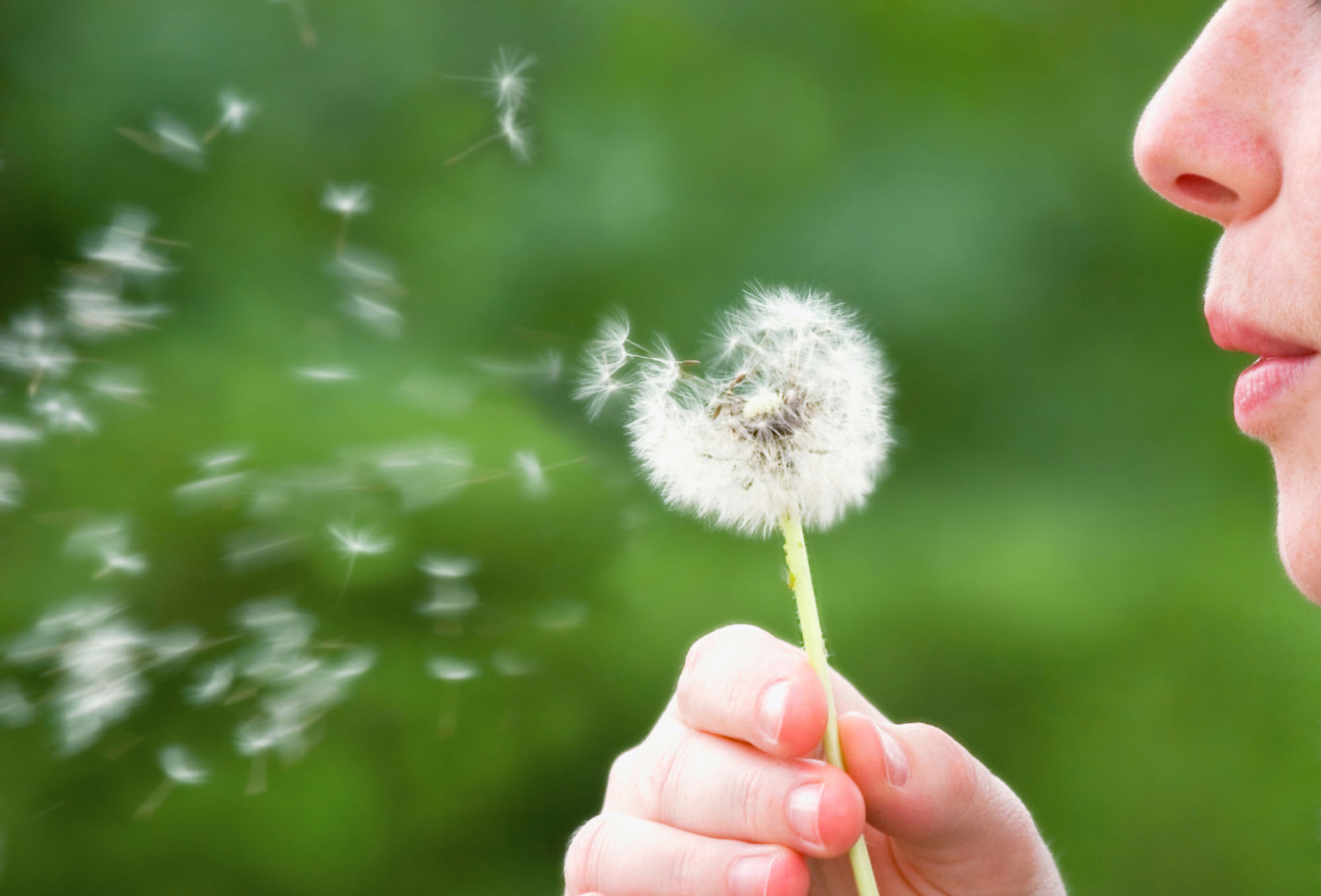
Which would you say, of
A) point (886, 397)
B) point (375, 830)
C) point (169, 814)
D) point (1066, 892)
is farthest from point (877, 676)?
point (886, 397)

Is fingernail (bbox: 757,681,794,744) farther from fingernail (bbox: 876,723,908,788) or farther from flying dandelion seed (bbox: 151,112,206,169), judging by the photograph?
flying dandelion seed (bbox: 151,112,206,169)

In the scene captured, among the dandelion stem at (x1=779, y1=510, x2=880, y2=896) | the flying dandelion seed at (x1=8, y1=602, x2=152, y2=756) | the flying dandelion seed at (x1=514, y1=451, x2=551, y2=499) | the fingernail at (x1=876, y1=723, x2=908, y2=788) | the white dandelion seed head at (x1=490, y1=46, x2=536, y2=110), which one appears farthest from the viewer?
the white dandelion seed head at (x1=490, y1=46, x2=536, y2=110)

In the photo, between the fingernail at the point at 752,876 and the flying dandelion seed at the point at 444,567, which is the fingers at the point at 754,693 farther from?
the flying dandelion seed at the point at 444,567

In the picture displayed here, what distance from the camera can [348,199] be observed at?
158cm

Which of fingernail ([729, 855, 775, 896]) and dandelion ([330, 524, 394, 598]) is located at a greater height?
dandelion ([330, 524, 394, 598])

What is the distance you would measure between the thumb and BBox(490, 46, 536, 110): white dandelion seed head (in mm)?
1164

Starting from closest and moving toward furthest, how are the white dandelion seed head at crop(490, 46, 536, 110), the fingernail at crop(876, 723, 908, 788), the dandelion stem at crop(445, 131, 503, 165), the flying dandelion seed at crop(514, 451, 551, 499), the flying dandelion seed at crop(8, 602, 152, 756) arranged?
the fingernail at crop(876, 723, 908, 788) < the flying dandelion seed at crop(8, 602, 152, 756) < the flying dandelion seed at crop(514, 451, 551, 499) < the white dandelion seed head at crop(490, 46, 536, 110) < the dandelion stem at crop(445, 131, 503, 165)

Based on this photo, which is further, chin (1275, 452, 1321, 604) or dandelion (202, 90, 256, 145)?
dandelion (202, 90, 256, 145)

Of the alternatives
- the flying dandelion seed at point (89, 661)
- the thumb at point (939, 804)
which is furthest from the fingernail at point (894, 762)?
the flying dandelion seed at point (89, 661)

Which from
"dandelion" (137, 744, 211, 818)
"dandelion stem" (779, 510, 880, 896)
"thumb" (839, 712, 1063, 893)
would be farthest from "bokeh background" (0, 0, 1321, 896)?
"dandelion stem" (779, 510, 880, 896)

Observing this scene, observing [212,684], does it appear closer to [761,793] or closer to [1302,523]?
[761,793]

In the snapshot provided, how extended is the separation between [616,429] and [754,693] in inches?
30.4

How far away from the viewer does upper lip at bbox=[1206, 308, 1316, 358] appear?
0.51 meters

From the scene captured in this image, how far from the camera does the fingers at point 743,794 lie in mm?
499
